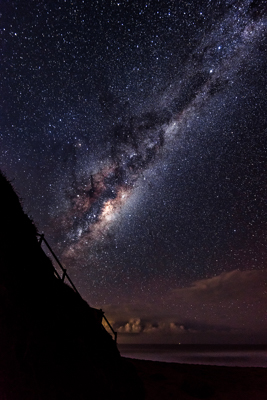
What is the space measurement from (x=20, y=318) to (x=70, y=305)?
3027 millimetres

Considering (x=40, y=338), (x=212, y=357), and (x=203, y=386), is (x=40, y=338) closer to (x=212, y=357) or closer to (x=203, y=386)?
(x=203, y=386)

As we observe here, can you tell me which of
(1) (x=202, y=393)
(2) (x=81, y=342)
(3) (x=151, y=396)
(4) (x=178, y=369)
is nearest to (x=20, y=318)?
(2) (x=81, y=342)

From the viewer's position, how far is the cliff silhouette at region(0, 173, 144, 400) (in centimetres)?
620

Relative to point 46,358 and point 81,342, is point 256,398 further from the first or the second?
point 46,358

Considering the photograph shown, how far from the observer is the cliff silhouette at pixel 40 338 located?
6203 millimetres

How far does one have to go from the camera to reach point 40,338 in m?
7.06

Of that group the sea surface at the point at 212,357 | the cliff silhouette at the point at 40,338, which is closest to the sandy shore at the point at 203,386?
the cliff silhouette at the point at 40,338

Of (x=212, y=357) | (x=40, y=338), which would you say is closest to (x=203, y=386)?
(x=40, y=338)

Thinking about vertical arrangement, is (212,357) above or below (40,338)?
above

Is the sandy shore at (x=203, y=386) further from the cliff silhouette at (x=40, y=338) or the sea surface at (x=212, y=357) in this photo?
the sea surface at (x=212, y=357)

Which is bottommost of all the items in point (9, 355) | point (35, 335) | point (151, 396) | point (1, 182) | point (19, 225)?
point (151, 396)

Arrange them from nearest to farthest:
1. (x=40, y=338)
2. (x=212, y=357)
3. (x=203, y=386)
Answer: (x=40, y=338) → (x=203, y=386) → (x=212, y=357)

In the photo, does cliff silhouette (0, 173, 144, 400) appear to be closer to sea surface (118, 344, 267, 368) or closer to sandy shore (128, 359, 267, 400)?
sandy shore (128, 359, 267, 400)

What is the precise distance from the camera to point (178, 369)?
19.0 m
